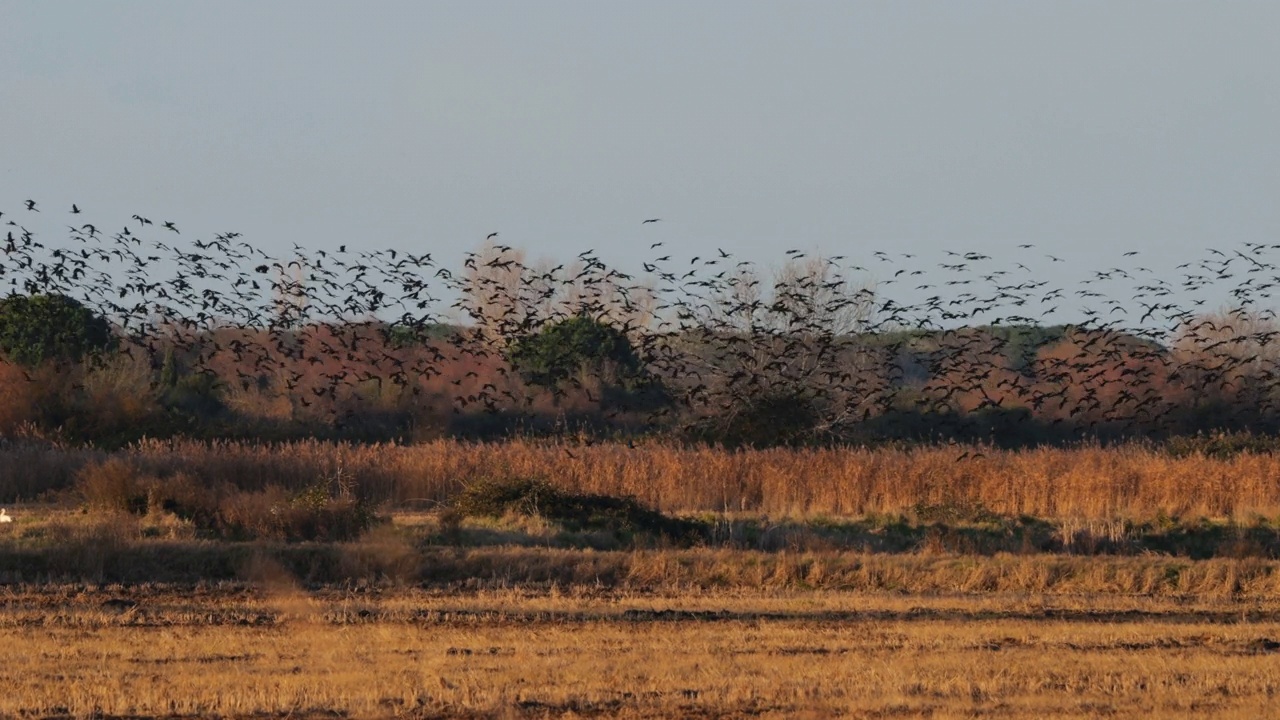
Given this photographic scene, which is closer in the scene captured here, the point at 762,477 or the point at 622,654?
the point at 622,654

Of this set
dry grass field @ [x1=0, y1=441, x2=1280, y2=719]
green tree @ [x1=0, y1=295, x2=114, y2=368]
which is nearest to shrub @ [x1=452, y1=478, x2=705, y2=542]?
dry grass field @ [x1=0, y1=441, x2=1280, y2=719]

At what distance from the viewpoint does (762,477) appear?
90.8ft

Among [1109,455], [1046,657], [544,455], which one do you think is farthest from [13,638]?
[1109,455]

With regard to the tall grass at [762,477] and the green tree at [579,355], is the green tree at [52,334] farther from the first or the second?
the green tree at [579,355]

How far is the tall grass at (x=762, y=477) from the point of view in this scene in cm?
2648

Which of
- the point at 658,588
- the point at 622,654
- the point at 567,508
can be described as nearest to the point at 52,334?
the point at 567,508

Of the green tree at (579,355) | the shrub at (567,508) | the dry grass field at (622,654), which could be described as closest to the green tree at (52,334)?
the green tree at (579,355)

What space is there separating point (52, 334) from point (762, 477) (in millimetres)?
19278

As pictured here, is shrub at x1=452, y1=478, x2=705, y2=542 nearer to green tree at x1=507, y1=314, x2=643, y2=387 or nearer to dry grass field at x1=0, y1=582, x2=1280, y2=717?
dry grass field at x1=0, y1=582, x2=1280, y2=717

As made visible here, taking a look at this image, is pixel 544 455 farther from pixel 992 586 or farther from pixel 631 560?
pixel 992 586

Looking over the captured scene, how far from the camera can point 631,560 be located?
18.7m

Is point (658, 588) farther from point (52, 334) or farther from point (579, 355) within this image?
point (52, 334)

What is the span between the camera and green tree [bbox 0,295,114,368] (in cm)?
3475

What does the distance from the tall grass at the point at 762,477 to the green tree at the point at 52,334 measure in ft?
23.0
